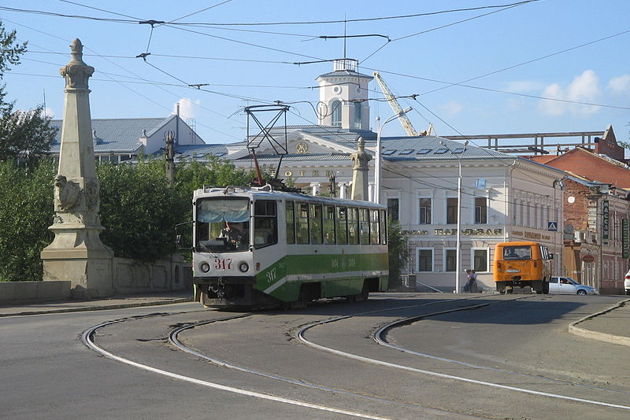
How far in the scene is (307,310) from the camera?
30750 millimetres

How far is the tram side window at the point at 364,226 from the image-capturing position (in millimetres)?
35406

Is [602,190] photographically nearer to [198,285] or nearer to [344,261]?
[344,261]

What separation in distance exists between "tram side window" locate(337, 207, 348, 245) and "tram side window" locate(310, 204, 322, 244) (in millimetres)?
1527

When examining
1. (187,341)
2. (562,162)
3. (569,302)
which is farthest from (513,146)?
(187,341)

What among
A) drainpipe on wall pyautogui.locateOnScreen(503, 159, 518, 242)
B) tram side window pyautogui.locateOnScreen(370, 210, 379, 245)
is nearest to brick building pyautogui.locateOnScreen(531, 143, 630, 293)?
drainpipe on wall pyautogui.locateOnScreen(503, 159, 518, 242)

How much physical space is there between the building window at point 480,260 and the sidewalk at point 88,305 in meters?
51.0

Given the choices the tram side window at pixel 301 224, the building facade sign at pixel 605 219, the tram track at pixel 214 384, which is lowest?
the tram track at pixel 214 384

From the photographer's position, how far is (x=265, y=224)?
28469mm

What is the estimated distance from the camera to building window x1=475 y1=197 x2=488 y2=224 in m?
88.0

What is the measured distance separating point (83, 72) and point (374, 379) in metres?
23.9

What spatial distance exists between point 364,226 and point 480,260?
173ft

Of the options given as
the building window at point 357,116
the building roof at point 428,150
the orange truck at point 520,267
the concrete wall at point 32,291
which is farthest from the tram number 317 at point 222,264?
the building window at point 357,116

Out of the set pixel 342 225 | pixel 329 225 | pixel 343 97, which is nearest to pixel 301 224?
pixel 329 225

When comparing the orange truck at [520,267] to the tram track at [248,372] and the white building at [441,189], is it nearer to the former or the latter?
the white building at [441,189]
